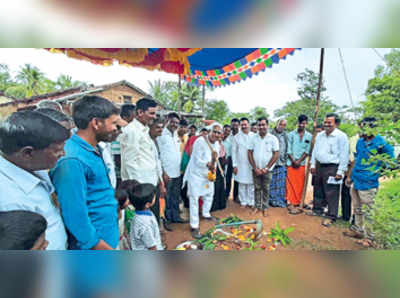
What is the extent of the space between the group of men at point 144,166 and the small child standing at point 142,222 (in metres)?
0.16

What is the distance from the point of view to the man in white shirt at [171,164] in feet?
7.06

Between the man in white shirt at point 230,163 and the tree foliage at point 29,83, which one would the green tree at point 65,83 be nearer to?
the tree foliage at point 29,83

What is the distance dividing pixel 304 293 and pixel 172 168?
1583 mm

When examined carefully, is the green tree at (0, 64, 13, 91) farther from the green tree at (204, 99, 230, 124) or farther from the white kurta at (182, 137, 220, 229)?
the white kurta at (182, 137, 220, 229)

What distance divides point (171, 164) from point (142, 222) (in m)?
0.90

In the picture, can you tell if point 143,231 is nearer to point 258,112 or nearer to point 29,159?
point 29,159

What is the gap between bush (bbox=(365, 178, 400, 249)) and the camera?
4.08ft

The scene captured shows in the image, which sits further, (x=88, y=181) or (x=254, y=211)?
(x=254, y=211)

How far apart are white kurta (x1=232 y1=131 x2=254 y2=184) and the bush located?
1.14 m

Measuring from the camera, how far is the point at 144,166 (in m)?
1.66

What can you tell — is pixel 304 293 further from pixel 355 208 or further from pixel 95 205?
pixel 355 208

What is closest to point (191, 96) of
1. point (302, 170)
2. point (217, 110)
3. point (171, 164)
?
point (217, 110)

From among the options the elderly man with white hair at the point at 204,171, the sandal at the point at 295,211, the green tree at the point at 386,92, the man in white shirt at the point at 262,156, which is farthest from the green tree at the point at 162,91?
the sandal at the point at 295,211

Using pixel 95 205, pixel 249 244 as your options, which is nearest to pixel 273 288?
pixel 249 244
